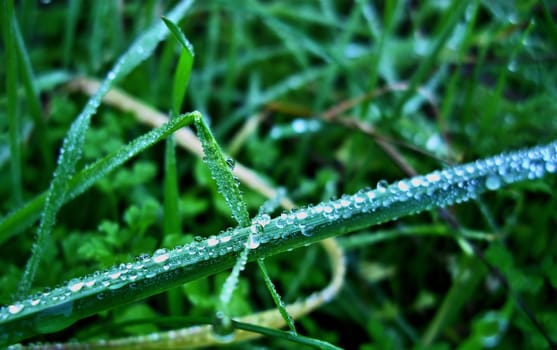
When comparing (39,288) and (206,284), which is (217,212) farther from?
(39,288)

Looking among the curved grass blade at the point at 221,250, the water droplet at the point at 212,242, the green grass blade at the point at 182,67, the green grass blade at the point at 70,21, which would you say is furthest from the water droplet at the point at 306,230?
the green grass blade at the point at 70,21

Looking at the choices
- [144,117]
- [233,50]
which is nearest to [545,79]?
[233,50]

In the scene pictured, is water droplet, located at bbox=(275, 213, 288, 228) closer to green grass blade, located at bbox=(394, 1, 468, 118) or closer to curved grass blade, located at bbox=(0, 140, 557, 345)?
curved grass blade, located at bbox=(0, 140, 557, 345)

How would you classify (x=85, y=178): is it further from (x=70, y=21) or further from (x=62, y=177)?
(x=70, y=21)

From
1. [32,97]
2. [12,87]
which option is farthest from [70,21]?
[12,87]

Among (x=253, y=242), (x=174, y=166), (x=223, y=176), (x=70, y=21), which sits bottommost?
(x=253, y=242)
